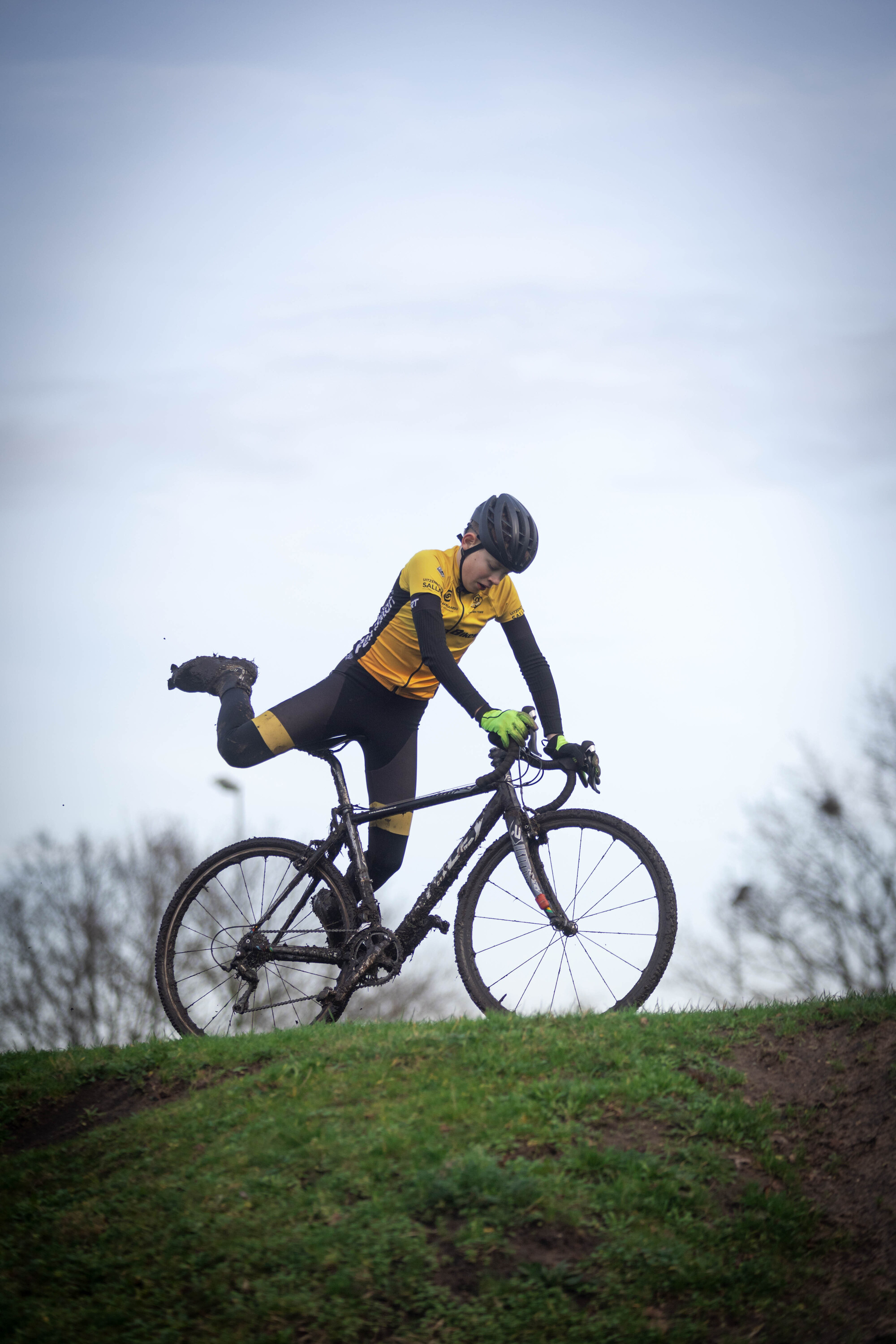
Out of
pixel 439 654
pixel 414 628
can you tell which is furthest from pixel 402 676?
pixel 439 654

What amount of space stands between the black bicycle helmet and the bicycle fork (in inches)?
52.2

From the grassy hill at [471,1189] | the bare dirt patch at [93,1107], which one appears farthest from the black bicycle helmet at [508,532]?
the bare dirt patch at [93,1107]

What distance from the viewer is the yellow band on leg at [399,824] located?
6.50 metres

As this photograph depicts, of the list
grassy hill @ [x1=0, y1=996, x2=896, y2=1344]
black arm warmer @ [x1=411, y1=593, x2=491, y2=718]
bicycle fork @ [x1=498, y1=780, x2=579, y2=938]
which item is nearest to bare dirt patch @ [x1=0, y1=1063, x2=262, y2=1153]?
grassy hill @ [x1=0, y1=996, x2=896, y2=1344]

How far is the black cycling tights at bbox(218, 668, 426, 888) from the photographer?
6.37 m

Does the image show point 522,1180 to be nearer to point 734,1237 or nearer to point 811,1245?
point 734,1237

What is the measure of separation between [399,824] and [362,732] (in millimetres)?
620

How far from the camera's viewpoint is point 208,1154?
4.18 m

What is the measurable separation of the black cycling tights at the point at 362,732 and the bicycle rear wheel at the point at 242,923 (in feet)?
1.62

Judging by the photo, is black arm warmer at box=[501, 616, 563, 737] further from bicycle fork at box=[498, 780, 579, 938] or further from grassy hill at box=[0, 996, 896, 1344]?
grassy hill at box=[0, 996, 896, 1344]

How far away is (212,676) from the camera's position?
264 inches

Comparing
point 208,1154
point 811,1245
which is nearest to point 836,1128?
point 811,1245

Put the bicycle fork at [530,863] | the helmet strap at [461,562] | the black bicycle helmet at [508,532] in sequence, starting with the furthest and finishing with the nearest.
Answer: the helmet strap at [461,562], the black bicycle helmet at [508,532], the bicycle fork at [530,863]

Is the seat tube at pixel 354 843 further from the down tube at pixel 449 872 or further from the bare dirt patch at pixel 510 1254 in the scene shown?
the bare dirt patch at pixel 510 1254
